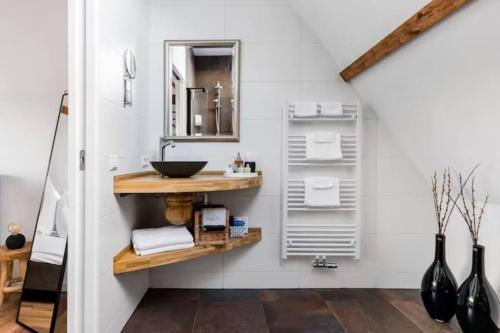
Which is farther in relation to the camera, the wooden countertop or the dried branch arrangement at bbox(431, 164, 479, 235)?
the dried branch arrangement at bbox(431, 164, 479, 235)

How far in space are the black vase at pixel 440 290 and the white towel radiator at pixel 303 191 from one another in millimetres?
509

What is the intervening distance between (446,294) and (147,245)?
6.05ft

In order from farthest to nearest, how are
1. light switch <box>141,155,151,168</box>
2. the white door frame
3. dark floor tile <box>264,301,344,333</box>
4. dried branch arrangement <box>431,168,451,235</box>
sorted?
light switch <box>141,155,151,168</box>
dried branch arrangement <box>431,168,451,235</box>
dark floor tile <box>264,301,344,333</box>
the white door frame

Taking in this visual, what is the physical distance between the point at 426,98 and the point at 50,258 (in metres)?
2.42

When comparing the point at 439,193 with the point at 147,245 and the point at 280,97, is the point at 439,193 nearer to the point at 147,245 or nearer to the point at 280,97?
the point at 280,97

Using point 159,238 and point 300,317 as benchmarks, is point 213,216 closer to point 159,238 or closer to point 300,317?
point 159,238

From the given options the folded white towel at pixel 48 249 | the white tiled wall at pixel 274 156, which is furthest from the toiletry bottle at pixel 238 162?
the folded white towel at pixel 48 249

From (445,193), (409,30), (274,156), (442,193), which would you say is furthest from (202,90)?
(445,193)

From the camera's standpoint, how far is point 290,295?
87.6 inches

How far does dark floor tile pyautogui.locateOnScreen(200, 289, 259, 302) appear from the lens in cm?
215

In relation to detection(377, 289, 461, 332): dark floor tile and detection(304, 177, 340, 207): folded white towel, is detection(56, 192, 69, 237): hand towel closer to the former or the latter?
detection(304, 177, 340, 207): folded white towel

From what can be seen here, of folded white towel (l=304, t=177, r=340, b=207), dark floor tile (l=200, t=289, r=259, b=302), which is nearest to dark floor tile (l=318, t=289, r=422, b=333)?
dark floor tile (l=200, t=289, r=259, b=302)

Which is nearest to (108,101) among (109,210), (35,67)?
(109,210)

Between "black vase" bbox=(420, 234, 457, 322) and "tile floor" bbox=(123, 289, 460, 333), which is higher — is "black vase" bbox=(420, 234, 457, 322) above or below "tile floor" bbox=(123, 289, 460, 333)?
above
